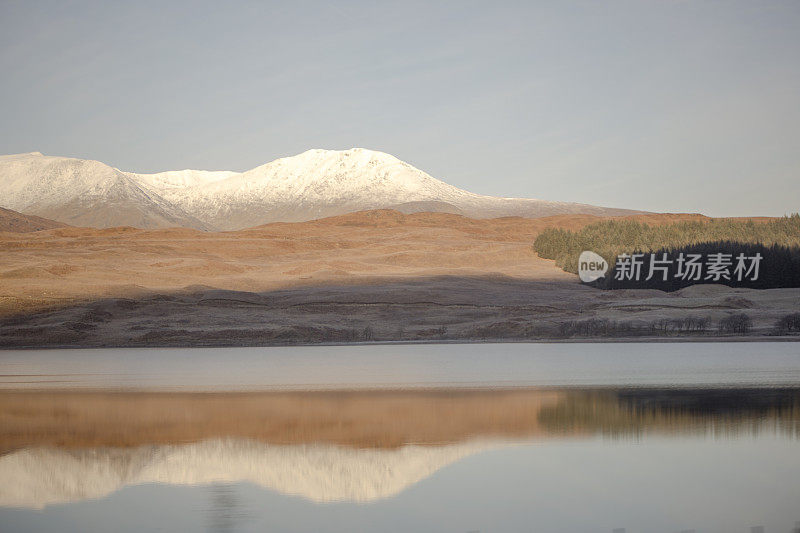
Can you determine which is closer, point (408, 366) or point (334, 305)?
point (408, 366)

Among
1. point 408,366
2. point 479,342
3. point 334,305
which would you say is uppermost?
point 334,305

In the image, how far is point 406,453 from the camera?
1689cm

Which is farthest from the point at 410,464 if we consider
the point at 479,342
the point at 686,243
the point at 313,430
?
the point at 686,243

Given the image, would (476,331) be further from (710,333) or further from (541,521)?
(541,521)

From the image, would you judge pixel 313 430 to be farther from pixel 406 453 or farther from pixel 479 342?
pixel 479 342

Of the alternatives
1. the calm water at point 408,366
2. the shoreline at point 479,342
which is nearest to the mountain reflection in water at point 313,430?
the calm water at point 408,366

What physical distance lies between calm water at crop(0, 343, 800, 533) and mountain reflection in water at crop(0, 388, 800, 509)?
70 mm

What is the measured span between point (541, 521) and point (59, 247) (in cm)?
12353

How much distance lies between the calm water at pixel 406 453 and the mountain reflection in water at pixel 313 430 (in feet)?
0.23

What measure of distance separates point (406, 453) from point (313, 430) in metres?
3.63

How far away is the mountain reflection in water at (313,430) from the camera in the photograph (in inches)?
591

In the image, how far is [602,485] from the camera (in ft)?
46.2

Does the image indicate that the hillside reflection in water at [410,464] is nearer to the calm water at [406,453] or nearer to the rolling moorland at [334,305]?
the calm water at [406,453]

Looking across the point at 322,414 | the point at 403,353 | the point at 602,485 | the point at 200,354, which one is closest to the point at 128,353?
the point at 200,354
